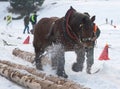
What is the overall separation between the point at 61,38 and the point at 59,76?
0.83 metres

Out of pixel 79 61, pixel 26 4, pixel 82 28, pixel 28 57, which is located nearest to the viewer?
pixel 82 28

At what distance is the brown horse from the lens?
311 inches

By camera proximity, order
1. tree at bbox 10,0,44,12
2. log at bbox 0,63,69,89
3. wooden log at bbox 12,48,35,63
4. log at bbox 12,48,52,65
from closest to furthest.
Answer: log at bbox 0,63,69,89 < log at bbox 12,48,52,65 < wooden log at bbox 12,48,35,63 < tree at bbox 10,0,44,12

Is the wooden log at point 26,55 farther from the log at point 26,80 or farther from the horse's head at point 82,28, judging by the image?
the horse's head at point 82,28

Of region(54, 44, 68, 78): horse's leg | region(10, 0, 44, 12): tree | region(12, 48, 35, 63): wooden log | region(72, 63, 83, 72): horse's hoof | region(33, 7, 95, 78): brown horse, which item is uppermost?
region(33, 7, 95, 78): brown horse

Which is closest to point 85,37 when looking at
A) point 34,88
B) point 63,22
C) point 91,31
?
point 91,31

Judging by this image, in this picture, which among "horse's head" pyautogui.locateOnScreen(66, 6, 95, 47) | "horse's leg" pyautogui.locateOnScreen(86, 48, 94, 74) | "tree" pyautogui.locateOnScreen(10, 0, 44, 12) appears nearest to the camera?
"horse's head" pyautogui.locateOnScreen(66, 6, 95, 47)

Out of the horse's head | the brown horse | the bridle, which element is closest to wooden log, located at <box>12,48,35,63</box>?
the brown horse

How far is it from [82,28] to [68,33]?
57 centimetres

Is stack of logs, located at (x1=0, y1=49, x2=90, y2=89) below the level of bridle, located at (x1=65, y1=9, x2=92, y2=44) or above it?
below

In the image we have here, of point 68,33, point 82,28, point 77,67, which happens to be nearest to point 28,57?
point 77,67

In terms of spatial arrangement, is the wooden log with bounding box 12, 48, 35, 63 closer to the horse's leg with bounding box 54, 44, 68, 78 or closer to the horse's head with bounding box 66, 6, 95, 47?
the horse's leg with bounding box 54, 44, 68, 78

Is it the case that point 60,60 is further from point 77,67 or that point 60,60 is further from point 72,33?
point 72,33

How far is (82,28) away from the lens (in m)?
7.91
